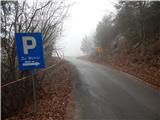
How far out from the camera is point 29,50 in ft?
21.6

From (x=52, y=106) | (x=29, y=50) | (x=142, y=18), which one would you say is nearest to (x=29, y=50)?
(x=29, y=50)

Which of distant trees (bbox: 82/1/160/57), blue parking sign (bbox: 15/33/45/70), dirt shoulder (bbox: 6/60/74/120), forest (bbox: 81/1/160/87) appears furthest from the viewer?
distant trees (bbox: 82/1/160/57)

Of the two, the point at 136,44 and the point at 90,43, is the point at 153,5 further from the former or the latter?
the point at 90,43

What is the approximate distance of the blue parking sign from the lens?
6.43 metres

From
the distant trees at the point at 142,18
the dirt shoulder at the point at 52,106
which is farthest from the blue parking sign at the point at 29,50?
the distant trees at the point at 142,18

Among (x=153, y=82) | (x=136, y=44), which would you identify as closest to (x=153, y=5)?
(x=136, y=44)

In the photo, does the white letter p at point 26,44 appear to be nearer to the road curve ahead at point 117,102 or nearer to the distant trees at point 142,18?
the road curve ahead at point 117,102

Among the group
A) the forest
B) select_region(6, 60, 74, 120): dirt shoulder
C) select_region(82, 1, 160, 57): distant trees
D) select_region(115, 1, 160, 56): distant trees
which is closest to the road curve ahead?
select_region(6, 60, 74, 120): dirt shoulder

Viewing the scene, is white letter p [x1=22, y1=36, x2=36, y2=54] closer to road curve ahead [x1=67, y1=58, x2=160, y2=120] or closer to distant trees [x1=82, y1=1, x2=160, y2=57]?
road curve ahead [x1=67, y1=58, x2=160, y2=120]

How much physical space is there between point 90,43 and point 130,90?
54.0 meters

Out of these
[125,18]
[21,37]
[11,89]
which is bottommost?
[11,89]

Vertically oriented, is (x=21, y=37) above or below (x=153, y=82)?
above

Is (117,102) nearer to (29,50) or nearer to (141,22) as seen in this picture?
(29,50)

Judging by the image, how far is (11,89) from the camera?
8.12m
